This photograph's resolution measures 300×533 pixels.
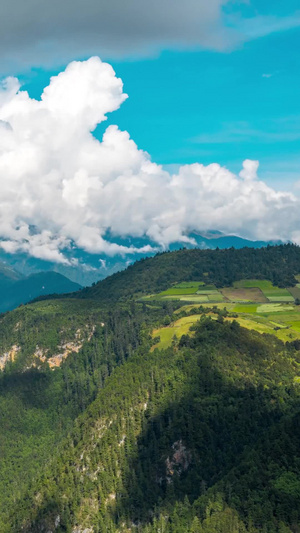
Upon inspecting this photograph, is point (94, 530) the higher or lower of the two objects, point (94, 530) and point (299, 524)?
the lower

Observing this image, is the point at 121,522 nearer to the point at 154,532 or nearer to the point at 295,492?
the point at 154,532

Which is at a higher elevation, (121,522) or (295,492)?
(295,492)

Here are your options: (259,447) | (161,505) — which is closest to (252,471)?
(259,447)

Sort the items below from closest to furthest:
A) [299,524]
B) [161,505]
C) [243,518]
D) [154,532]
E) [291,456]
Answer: [299,524]
[243,518]
[291,456]
[154,532]
[161,505]

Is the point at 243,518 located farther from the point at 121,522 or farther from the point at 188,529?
the point at 121,522

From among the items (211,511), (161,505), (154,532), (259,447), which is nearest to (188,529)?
(211,511)

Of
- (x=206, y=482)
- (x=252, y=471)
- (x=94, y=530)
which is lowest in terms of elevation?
(x=94, y=530)

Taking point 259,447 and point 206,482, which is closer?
point 259,447

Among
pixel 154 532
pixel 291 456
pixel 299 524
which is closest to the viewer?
pixel 299 524

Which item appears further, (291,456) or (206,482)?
(206,482)
